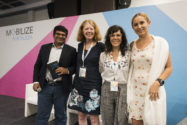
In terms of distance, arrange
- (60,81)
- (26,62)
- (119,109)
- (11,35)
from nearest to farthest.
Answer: (119,109) → (60,81) → (26,62) → (11,35)

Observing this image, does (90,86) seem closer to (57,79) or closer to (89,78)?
(89,78)

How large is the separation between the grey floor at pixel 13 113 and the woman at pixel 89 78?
132cm

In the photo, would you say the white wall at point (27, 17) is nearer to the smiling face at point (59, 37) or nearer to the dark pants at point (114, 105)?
the smiling face at point (59, 37)

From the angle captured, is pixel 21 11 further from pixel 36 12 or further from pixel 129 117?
pixel 129 117

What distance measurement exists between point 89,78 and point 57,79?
1.49ft

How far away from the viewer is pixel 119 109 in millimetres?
1239

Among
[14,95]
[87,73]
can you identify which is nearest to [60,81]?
[87,73]

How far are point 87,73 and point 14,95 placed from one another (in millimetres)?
3491

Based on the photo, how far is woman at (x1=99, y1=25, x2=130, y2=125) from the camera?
125 centimetres

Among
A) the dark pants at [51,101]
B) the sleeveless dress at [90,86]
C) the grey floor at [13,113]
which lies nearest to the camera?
the sleeveless dress at [90,86]

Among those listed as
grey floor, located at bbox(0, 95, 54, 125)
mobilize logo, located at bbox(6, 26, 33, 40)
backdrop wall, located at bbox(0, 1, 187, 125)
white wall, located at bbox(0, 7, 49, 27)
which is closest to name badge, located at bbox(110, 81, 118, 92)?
backdrop wall, located at bbox(0, 1, 187, 125)

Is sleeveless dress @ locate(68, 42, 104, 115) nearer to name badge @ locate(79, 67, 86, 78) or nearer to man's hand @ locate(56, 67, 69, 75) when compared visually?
name badge @ locate(79, 67, 86, 78)

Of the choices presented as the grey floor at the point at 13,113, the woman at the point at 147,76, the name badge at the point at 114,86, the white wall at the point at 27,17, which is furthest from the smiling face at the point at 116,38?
the white wall at the point at 27,17

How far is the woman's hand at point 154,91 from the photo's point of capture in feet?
3.61
